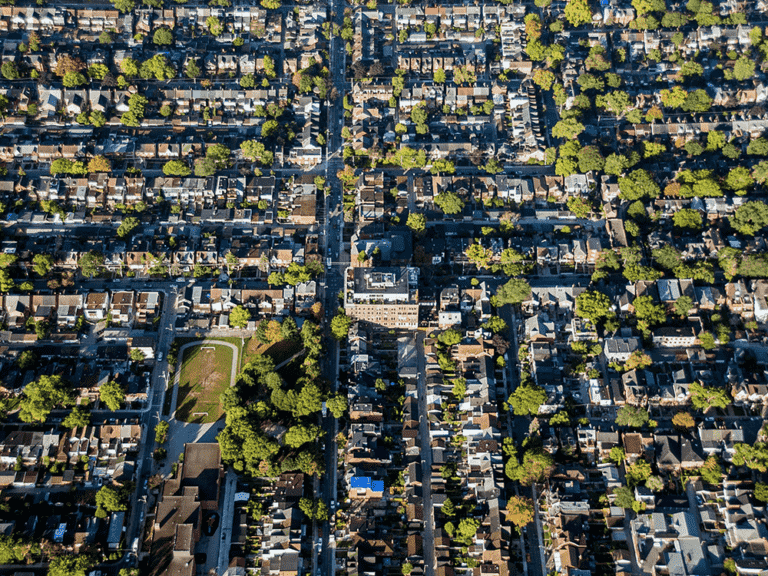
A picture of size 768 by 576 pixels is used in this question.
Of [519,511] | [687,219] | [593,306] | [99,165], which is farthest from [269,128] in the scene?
[519,511]

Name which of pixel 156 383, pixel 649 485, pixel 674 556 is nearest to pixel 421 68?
pixel 156 383

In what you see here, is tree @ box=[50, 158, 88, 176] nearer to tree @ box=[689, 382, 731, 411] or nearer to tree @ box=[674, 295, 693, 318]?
tree @ box=[674, 295, 693, 318]

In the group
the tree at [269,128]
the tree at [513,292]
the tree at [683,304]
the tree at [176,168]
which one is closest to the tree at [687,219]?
the tree at [683,304]

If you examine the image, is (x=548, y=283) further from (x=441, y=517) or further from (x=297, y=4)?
(x=297, y=4)

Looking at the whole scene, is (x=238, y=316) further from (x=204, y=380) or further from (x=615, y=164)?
(x=615, y=164)

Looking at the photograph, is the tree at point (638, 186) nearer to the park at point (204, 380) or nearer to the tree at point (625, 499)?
the tree at point (625, 499)

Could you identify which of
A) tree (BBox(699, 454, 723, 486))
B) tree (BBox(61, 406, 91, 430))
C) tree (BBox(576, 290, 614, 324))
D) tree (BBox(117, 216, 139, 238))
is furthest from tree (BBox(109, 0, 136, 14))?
tree (BBox(699, 454, 723, 486))
